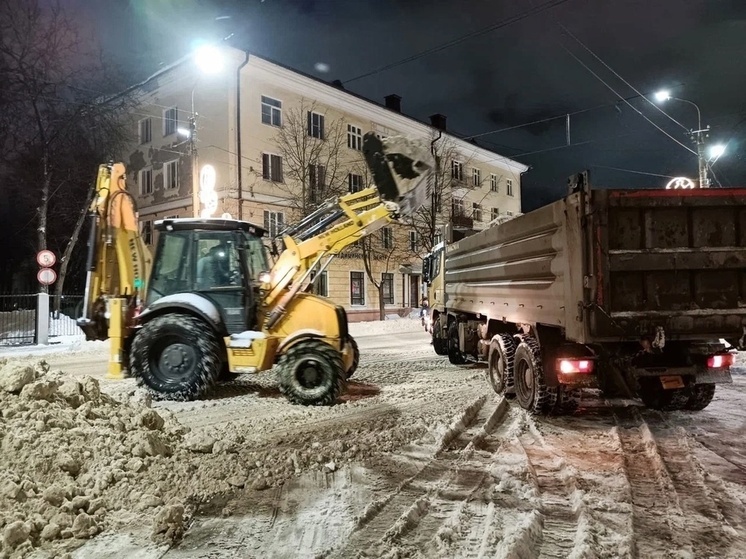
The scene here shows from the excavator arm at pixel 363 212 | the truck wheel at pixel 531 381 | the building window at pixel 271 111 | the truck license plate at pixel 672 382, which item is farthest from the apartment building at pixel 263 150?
the truck license plate at pixel 672 382

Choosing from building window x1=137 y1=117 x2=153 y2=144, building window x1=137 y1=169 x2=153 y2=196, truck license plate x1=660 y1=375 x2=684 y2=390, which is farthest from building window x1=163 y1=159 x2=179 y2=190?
truck license plate x1=660 y1=375 x2=684 y2=390

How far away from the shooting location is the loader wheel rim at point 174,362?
782cm

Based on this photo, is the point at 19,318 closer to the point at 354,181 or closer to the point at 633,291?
the point at 354,181

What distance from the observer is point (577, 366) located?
620 centimetres

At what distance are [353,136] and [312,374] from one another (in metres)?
23.8

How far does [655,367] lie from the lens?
6074 millimetres

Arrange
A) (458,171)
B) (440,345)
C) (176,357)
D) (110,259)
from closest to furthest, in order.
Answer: (176,357) < (110,259) < (440,345) < (458,171)

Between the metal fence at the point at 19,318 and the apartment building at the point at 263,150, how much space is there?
6.58 m

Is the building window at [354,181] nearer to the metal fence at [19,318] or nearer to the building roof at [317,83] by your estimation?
the building roof at [317,83]

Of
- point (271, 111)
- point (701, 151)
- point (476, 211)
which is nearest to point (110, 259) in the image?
point (271, 111)

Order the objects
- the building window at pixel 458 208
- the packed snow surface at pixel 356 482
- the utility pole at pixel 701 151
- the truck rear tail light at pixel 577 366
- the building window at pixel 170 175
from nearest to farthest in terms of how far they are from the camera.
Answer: the packed snow surface at pixel 356 482 < the truck rear tail light at pixel 577 366 < the utility pole at pixel 701 151 < the building window at pixel 170 175 < the building window at pixel 458 208

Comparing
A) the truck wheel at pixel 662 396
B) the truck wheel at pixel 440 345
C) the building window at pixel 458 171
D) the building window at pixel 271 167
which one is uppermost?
the building window at pixel 458 171

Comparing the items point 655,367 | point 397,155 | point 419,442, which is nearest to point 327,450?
point 419,442

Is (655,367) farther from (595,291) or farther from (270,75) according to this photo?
(270,75)
